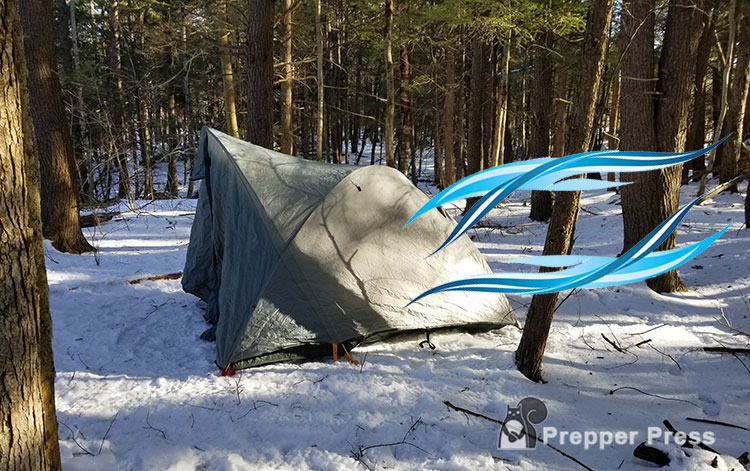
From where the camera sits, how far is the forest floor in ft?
9.21

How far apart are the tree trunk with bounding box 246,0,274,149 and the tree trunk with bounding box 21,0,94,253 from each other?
9.85ft

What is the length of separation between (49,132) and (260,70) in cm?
346

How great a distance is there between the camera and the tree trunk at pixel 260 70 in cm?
680

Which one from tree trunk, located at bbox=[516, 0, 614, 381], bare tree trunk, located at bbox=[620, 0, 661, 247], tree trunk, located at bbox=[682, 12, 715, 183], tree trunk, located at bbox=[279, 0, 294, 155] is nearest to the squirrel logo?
tree trunk, located at bbox=[516, 0, 614, 381]

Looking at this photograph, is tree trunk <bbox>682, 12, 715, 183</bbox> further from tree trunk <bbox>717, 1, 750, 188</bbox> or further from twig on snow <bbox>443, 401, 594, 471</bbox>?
twig on snow <bbox>443, 401, 594, 471</bbox>

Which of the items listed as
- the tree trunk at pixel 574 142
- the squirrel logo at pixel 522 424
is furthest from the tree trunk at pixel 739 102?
the squirrel logo at pixel 522 424

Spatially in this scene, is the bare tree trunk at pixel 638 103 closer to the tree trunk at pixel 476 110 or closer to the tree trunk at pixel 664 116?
the tree trunk at pixel 664 116

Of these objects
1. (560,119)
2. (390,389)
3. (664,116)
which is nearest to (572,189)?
(390,389)

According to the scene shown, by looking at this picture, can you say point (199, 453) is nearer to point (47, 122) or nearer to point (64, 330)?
point (64, 330)

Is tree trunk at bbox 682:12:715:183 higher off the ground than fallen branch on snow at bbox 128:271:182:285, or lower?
higher

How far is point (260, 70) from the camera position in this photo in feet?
22.6

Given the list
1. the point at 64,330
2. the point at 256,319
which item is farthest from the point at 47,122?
the point at 256,319

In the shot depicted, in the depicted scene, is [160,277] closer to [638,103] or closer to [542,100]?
[638,103]

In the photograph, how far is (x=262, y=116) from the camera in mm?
7027
